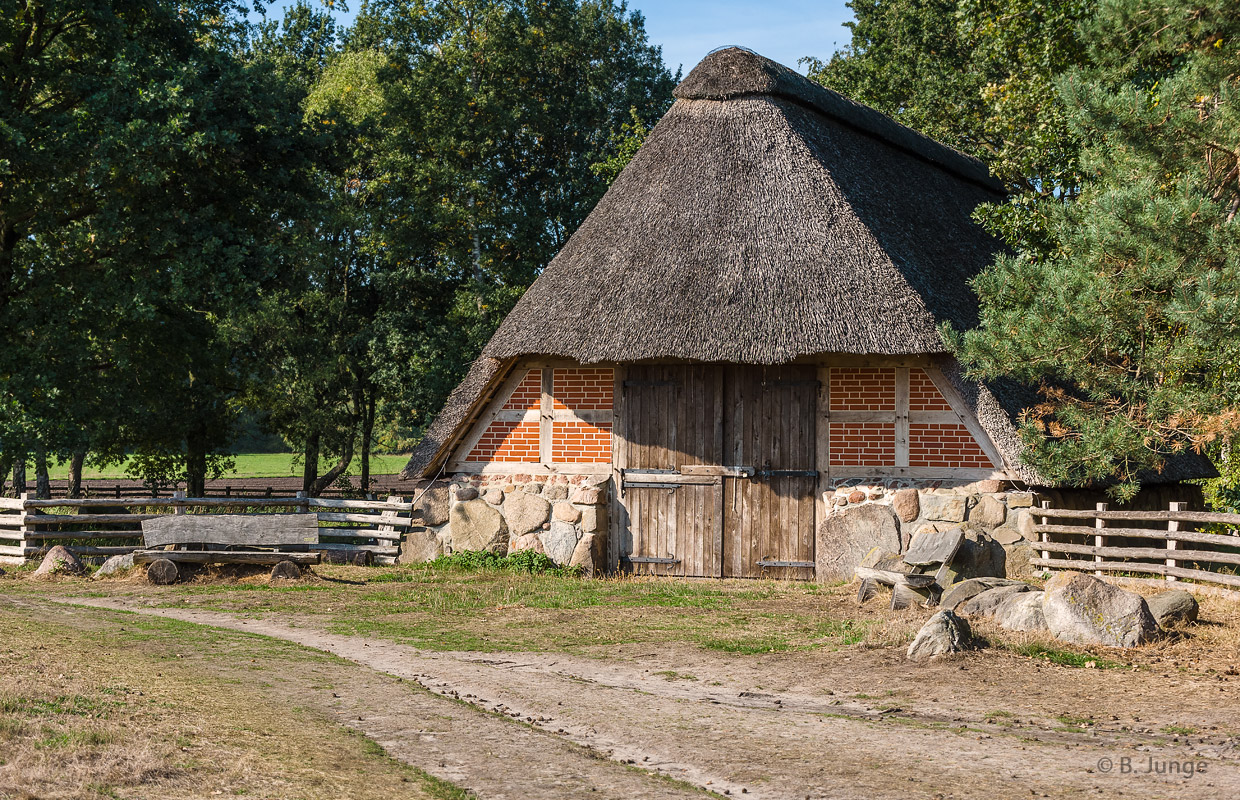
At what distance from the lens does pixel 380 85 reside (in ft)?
78.0

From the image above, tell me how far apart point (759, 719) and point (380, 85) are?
20791mm

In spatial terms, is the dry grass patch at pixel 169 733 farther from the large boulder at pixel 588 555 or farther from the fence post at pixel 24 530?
the fence post at pixel 24 530

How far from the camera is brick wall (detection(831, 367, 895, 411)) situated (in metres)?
12.0

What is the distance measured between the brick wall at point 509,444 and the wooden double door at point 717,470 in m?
1.10

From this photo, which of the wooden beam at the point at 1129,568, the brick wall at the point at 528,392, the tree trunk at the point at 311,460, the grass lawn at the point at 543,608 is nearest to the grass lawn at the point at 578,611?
the grass lawn at the point at 543,608

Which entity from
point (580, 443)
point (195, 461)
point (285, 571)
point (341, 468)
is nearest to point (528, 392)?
point (580, 443)

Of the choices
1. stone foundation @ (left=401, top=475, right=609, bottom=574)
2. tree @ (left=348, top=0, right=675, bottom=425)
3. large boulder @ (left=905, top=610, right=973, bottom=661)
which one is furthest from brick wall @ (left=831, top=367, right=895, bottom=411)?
tree @ (left=348, top=0, right=675, bottom=425)

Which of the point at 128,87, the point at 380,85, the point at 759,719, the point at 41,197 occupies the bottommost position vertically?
the point at 759,719

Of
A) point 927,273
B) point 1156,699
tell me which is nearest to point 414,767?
point 1156,699

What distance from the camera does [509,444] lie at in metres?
13.2

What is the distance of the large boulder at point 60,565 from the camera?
1214 cm

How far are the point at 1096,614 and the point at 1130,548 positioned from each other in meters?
2.97

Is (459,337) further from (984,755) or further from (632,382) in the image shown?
(984,755)

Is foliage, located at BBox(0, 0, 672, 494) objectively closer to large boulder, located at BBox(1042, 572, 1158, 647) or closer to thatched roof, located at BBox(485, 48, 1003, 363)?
thatched roof, located at BBox(485, 48, 1003, 363)
